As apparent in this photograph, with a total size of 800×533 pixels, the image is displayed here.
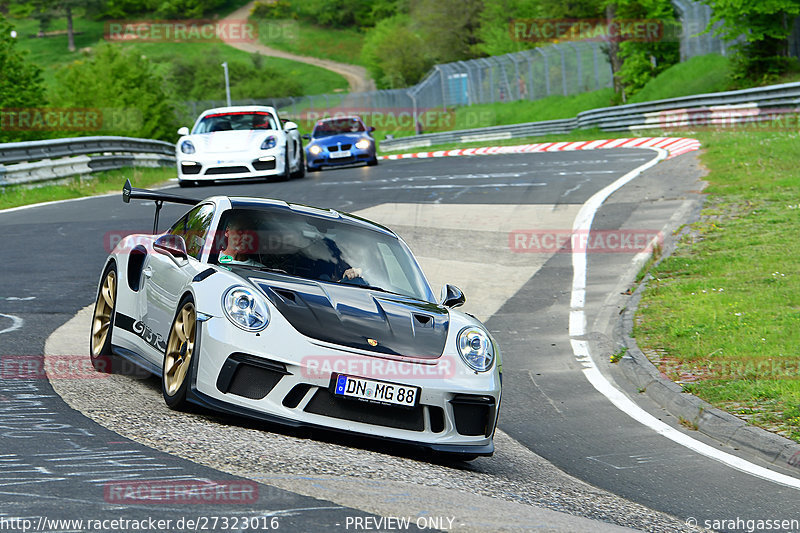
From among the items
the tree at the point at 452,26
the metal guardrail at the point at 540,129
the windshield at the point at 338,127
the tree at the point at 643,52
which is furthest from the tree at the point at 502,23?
the windshield at the point at 338,127

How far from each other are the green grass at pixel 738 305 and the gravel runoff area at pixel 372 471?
2.11 metres

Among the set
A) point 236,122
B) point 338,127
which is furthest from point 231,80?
point 236,122

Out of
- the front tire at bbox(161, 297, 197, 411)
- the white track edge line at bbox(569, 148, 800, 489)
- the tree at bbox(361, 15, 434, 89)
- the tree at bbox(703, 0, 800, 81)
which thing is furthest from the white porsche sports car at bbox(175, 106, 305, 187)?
the tree at bbox(361, 15, 434, 89)

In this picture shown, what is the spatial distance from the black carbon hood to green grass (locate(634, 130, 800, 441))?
2.61m

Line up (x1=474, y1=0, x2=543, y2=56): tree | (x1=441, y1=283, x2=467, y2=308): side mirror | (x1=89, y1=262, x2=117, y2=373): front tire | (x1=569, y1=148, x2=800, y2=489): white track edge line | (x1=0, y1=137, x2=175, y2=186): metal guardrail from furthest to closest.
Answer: (x1=474, y1=0, x2=543, y2=56): tree < (x1=0, y1=137, x2=175, y2=186): metal guardrail < (x1=89, y1=262, x2=117, y2=373): front tire < (x1=441, y1=283, x2=467, y2=308): side mirror < (x1=569, y1=148, x2=800, y2=489): white track edge line

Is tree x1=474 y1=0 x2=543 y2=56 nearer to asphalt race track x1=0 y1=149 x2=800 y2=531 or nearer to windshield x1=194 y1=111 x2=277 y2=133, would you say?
windshield x1=194 y1=111 x2=277 y2=133

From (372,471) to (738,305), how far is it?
659 cm

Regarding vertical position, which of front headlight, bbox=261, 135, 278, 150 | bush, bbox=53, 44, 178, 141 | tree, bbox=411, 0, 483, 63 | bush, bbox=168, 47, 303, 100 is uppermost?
tree, bbox=411, 0, 483, 63

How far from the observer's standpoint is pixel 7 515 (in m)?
3.82

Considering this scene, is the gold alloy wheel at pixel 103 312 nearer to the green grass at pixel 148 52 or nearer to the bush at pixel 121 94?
the bush at pixel 121 94

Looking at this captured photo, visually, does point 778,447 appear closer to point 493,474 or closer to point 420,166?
point 493,474

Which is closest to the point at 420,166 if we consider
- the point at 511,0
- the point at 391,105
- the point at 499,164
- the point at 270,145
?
the point at 499,164

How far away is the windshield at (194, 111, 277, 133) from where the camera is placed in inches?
864

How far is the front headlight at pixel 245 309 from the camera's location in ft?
19.2
